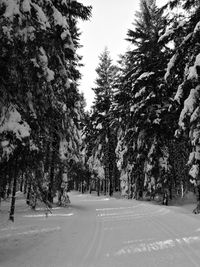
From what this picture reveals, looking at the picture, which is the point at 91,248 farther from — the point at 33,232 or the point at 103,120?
the point at 103,120

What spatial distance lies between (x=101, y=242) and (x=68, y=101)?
19.8 ft

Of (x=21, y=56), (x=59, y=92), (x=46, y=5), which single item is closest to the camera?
(x=21, y=56)

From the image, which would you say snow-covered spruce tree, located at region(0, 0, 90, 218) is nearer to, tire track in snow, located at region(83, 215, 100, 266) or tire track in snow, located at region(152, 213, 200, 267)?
tire track in snow, located at region(83, 215, 100, 266)

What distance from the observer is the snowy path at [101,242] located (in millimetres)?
6988

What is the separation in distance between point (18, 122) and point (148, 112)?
15.1m

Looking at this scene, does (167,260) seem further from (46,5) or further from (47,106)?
(46,5)

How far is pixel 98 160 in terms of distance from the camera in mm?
36000

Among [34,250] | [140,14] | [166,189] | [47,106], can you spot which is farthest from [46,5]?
[140,14]

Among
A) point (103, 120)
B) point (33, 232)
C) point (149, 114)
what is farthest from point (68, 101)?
point (103, 120)

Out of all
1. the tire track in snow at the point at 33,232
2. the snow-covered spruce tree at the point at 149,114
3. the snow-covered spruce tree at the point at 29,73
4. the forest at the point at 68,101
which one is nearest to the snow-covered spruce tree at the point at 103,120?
the forest at the point at 68,101

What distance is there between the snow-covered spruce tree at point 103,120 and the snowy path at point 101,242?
20.9 meters

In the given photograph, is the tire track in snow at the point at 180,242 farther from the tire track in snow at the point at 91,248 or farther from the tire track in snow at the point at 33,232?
the tire track in snow at the point at 33,232

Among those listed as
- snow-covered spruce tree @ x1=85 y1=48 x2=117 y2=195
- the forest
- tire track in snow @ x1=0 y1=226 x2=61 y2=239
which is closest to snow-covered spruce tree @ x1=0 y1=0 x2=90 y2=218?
the forest

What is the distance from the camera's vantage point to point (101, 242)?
29.4 feet
